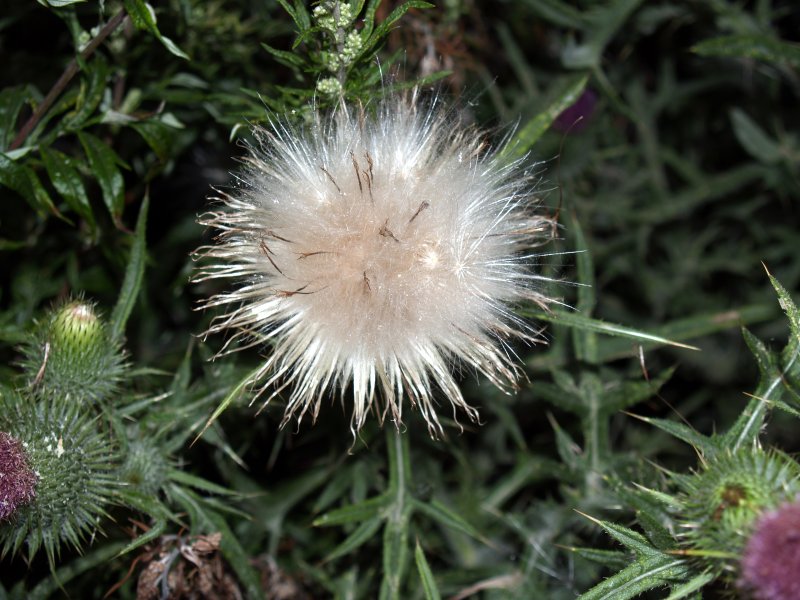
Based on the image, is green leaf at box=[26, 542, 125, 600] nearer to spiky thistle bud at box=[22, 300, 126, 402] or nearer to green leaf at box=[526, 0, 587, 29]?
spiky thistle bud at box=[22, 300, 126, 402]

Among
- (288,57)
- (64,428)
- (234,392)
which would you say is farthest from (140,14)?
(64,428)

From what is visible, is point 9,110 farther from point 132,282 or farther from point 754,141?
point 754,141

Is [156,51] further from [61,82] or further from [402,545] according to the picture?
[402,545]

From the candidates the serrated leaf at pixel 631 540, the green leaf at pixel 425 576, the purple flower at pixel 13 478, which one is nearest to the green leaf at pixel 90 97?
the purple flower at pixel 13 478

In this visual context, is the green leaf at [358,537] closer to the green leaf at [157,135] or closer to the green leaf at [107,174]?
the green leaf at [107,174]

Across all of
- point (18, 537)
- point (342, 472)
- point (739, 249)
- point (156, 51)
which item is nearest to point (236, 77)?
point (156, 51)
